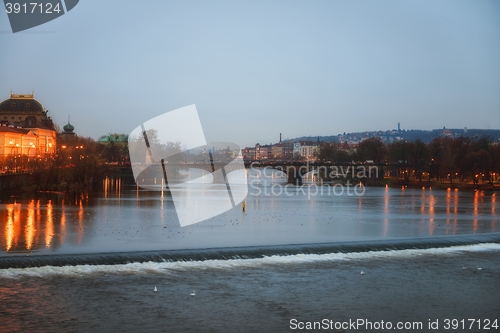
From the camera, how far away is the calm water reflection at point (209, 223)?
22016 mm

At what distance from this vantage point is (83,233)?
24.1 m

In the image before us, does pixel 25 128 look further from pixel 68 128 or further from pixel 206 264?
pixel 206 264

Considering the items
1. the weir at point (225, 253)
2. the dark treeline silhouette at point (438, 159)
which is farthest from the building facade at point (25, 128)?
the weir at point (225, 253)

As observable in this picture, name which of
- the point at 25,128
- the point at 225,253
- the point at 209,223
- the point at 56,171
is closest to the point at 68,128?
the point at 25,128

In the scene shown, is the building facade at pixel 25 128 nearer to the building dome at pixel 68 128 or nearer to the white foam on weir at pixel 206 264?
the building dome at pixel 68 128

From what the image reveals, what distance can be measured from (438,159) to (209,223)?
56300mm

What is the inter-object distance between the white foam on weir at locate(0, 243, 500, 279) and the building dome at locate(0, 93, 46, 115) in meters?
102

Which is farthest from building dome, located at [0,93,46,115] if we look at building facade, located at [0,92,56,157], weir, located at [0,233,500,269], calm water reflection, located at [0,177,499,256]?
weir, located at [0,233,500,269]

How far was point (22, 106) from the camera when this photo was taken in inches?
4471

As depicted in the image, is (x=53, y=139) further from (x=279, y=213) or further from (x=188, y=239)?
(x=188, y=239)

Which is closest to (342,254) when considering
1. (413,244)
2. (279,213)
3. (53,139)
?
(413,244)

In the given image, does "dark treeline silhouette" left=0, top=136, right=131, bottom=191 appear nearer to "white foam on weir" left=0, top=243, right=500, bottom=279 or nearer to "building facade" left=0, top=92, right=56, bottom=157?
"building facade" left=0, top=92, right=56, bottom=157

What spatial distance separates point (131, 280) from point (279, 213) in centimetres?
1937

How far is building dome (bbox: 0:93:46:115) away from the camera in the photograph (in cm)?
11281
